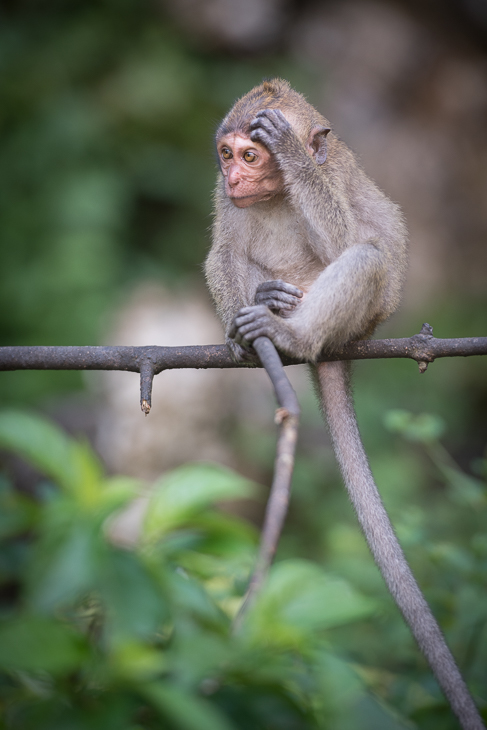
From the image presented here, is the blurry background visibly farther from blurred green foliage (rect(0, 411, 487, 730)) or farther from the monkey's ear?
the monkey's ear

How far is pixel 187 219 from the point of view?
9.45 meters

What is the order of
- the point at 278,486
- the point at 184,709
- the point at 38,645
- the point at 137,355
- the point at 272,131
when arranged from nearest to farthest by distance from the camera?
the point at 278,486, the point at 184,709, the point at 38,645, the point at 137,355, the point at 272,131

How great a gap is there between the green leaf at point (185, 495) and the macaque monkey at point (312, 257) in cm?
56

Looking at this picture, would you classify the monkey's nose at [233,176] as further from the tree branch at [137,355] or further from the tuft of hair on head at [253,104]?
the tree branch at [137,355]

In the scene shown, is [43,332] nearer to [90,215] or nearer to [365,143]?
[90,215]

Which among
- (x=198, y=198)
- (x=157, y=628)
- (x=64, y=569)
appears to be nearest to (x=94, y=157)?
(x=198, y=198)

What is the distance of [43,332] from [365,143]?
225 inches

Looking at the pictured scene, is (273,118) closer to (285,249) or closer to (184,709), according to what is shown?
(285,249)

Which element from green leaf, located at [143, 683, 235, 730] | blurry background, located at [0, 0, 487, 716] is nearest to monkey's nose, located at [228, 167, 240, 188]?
green leaf, located at [143, 683, 235, 730]

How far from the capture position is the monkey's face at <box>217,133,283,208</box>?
3.38 meters

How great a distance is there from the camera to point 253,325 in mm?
3061

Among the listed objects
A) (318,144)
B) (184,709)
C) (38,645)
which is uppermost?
(318,144)

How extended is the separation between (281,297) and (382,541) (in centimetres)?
128

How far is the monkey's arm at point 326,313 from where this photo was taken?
3090mm
